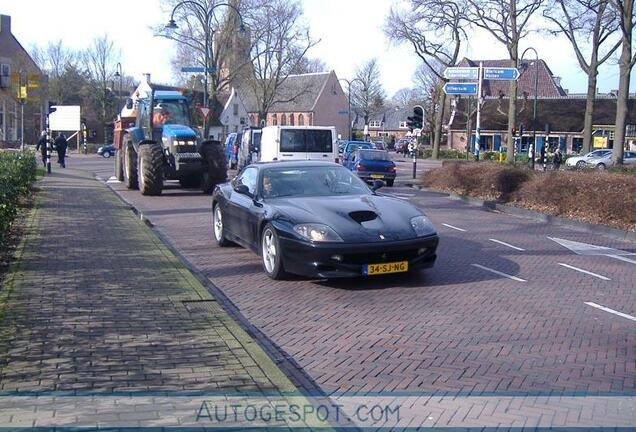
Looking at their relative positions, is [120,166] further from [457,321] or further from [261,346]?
[261,346]

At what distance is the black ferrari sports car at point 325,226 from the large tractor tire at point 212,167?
37.8 ft

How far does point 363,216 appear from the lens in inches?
344

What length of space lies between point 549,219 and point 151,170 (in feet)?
35.8

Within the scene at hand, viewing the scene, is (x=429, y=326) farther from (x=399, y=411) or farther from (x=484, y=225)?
(x=484, y=225)

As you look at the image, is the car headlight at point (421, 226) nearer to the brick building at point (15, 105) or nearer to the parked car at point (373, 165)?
the parked car at point (373, 165)

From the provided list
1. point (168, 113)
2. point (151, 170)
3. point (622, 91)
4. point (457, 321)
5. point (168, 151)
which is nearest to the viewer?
A: point (457, 321)

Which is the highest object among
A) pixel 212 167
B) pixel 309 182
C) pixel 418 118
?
pixel 418 118

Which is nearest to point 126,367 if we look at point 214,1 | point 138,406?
point 138,406

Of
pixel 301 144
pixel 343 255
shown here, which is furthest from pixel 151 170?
pixel 343 255

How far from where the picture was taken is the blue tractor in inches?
827

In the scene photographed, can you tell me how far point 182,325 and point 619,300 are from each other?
4970 mm

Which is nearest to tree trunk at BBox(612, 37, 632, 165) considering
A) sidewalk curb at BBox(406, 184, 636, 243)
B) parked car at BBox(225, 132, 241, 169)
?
sidewalk curb at BBox(406, 184, 636, 243)

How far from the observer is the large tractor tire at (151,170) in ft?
67.9

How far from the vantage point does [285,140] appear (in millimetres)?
22203
